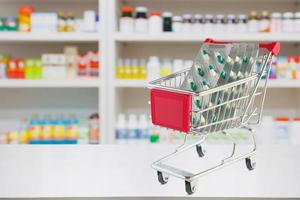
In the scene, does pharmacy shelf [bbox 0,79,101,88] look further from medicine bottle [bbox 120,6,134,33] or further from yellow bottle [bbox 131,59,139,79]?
medicine bottle [bbox 120,6,134,33]

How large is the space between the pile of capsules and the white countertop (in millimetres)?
550

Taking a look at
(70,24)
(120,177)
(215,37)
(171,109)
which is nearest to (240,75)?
(171,109)

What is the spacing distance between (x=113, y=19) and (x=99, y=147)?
1.86 m

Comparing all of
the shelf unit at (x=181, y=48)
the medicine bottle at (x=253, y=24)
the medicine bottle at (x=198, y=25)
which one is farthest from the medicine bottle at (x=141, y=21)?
the medicine bottle at (x=253, y=24)

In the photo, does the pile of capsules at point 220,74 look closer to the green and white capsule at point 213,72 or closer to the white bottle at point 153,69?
the green and white capsule at point 213,72

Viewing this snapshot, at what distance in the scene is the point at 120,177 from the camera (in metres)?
1.36

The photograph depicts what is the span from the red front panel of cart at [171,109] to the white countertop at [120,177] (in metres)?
0.53

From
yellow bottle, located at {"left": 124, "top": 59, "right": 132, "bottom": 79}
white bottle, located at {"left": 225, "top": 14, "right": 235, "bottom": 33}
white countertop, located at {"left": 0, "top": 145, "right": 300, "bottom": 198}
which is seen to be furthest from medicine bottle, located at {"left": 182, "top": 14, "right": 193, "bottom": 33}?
white countertop, located at {"left": 0, "top": 145, "right": 300, "bottom": 198}

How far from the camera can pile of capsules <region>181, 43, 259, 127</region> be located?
814mm

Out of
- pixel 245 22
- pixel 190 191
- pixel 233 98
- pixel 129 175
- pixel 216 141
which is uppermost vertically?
pixel 245 22

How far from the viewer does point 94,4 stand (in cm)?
359

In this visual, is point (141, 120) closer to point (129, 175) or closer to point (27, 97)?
point (27, 97)

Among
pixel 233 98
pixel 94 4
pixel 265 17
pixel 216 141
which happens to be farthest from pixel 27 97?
pixel 233 98

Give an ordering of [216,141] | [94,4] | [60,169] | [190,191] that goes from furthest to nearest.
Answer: [94,4], [216,141], [60,169], [190,191]
